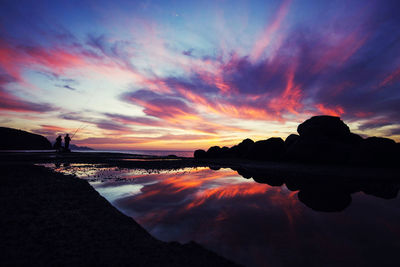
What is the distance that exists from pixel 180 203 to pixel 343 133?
27.8m

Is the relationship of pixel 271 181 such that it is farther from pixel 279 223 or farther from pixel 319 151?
A: pixel 319 151

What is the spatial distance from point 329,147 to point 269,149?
822cm

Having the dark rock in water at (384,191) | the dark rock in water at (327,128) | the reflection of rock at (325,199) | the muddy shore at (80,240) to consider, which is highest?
the dark rock in water at (327,128)

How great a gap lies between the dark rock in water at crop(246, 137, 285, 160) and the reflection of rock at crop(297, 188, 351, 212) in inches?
731

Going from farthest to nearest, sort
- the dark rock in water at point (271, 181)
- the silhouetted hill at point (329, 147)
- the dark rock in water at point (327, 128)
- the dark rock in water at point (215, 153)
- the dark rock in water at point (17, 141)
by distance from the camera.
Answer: the dark rock in water at point (17, 141) < the dark rock in water at point (215, 153) < the dark rock in water at point (327, 128) < the silhouetted hill at point (329, 147) < the dark rock in water at point (271, 181)

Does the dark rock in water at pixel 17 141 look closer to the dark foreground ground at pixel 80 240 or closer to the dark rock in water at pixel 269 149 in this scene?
the dark rock in water at pixel 269 149

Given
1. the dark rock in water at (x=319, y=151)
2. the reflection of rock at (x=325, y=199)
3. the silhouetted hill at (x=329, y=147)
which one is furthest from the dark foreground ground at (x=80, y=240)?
the dark rock in water at (x=319, y=151)

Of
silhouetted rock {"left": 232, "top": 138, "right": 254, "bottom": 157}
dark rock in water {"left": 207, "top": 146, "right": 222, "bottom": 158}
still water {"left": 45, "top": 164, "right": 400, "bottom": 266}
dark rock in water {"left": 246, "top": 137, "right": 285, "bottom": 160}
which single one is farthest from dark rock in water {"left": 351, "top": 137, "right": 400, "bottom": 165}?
dark rock in water {"left": 207, "top": 146, "right": 222, "bottom": 158}

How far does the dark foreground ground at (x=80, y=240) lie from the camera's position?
10.1 ft

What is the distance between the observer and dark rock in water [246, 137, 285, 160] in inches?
1065

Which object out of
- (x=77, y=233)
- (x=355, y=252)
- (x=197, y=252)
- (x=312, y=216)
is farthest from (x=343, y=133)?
(x=77, y=233)

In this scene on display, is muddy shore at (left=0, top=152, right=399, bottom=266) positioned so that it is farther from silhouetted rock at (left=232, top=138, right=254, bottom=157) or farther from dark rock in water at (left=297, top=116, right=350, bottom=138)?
silhouetted rock at (left=232, top=138, right=254, bottom=157)

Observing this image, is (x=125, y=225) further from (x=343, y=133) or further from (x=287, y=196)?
A: (x=343, y=133)

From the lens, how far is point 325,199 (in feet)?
24.5
